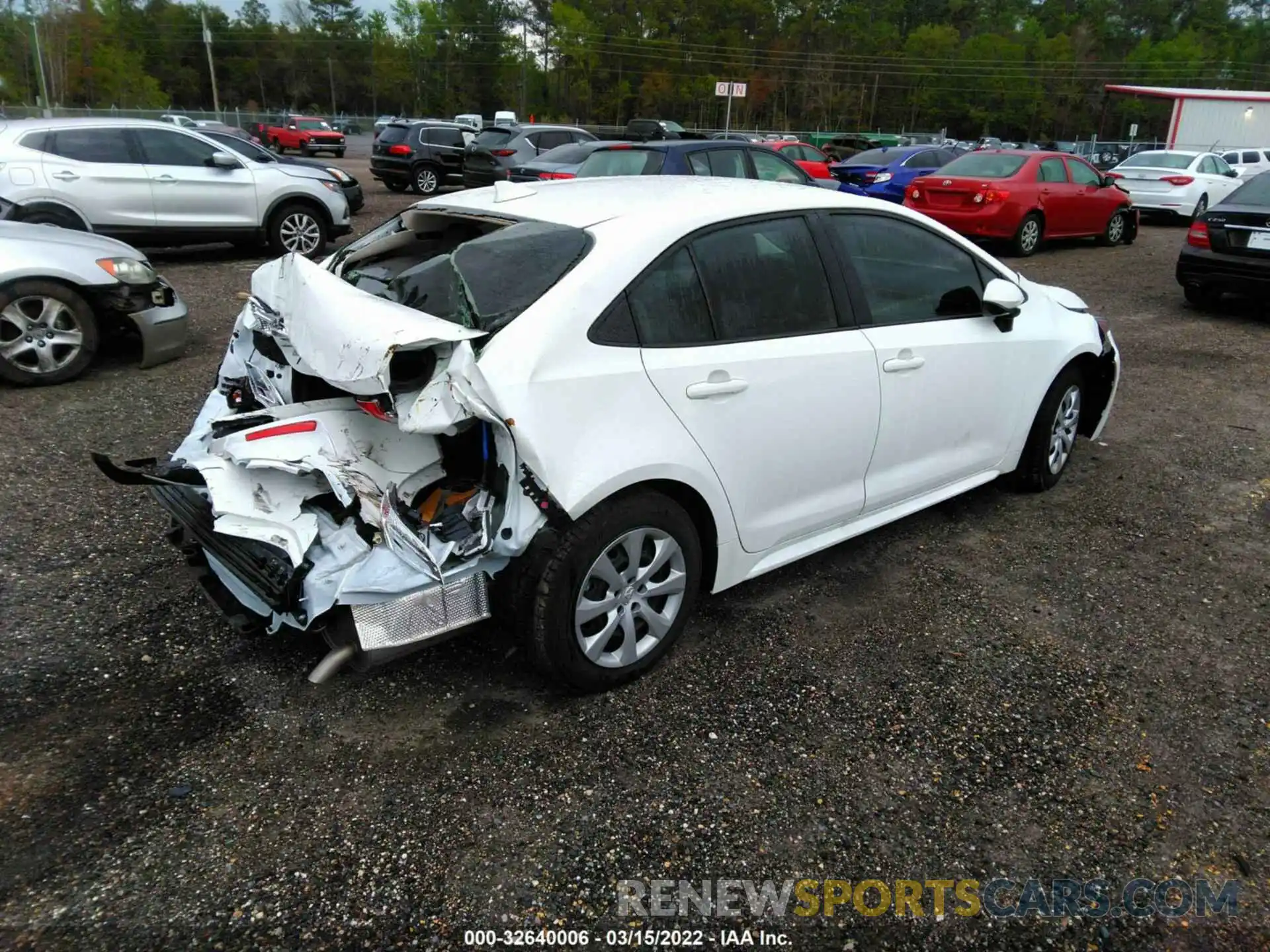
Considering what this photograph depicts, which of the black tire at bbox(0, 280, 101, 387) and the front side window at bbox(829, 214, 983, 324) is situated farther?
the black tire at bbox(0, 280, 101, 387)

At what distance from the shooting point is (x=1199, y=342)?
844cm

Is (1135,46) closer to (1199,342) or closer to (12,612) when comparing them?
(1199,342)

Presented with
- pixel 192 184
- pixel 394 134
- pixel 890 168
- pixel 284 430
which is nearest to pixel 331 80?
pixel 394 134

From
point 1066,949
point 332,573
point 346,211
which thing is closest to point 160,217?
point 346,211

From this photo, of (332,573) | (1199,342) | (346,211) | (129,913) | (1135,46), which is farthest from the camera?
(1135,46)

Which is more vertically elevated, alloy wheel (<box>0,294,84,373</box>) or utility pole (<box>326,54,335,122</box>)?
utility pole (<box>326,54,335,122</box>)

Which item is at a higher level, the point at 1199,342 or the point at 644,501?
the point at 644,501

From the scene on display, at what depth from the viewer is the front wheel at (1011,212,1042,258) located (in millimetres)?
12664

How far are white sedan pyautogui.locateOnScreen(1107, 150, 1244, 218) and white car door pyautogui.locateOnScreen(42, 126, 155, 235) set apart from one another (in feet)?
55.7

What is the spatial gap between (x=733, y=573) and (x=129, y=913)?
2.11 metres

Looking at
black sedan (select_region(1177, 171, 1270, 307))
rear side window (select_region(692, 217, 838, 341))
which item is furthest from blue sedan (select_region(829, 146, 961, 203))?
rear side window (select_region(692, 217, 838, 341))

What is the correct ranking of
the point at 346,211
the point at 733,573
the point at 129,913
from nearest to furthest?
the point at 129,913, the point at 733,573, the point at 346,211

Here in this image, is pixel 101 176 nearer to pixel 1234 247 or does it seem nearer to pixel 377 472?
pixel 377 472

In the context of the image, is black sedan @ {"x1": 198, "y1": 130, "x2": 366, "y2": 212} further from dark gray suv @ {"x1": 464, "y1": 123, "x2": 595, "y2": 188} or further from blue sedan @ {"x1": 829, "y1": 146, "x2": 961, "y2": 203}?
blue sedan @ {"x1": 829, "y1": 146, "x2": 961, "y2": 203}
